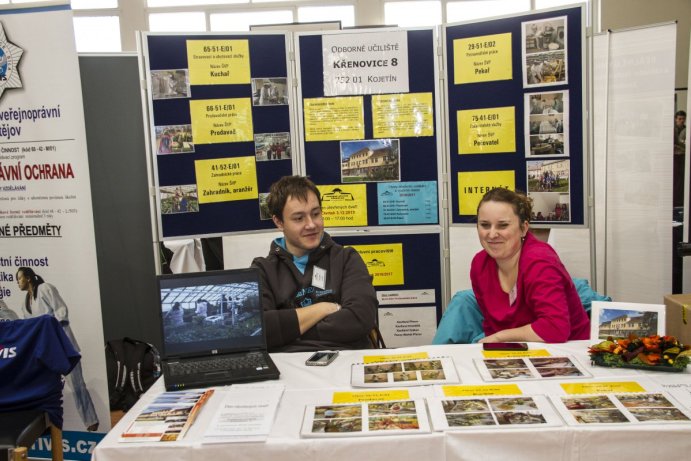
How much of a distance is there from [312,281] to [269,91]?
1.42m

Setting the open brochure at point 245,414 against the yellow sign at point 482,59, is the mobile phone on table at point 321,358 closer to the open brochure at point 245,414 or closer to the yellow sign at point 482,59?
the open brochure at point 245,414

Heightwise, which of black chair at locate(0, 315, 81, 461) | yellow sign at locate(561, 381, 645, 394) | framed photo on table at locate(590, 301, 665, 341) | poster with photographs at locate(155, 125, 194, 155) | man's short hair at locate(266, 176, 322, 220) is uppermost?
poster with photographs at locate(155, 125, 194, 155)

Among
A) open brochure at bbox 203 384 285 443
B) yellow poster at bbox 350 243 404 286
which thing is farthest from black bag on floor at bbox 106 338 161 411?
open brochure at bbox 203 384 285 443

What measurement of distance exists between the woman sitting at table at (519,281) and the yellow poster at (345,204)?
1111 millimetres

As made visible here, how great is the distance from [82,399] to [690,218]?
11.0 feet

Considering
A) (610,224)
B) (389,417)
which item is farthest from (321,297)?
(610,224)

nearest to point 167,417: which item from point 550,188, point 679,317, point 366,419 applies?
point 366,419

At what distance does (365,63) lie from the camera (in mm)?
3363

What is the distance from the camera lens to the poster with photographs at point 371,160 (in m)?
3.42

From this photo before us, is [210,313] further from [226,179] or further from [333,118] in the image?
[333,118]

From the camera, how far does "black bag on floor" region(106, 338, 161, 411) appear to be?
304cm

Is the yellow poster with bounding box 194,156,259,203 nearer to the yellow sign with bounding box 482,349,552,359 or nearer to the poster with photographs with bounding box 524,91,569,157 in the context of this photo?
the poster with photographs with bounding box 524,91,569,157

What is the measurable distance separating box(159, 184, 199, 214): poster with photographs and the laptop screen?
1443 millimetres

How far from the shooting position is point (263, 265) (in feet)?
7.59
